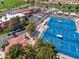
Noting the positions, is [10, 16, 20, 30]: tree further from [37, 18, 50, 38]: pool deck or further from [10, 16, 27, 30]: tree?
[37, 18, 50, 38]: pool deck

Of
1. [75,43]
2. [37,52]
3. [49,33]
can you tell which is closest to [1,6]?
[49,33]

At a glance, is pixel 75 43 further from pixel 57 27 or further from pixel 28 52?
pixel 28 52

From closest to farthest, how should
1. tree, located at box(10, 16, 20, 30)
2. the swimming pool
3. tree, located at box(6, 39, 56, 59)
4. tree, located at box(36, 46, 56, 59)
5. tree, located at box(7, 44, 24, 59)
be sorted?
tree, located at box(36, 46, 56, 59) → tree, located at box(6, 39, 56, 59) → tree, located at box(7, 44, 24, 59) → the swimming pool → tree, located at box(10, 16, 20, 30)

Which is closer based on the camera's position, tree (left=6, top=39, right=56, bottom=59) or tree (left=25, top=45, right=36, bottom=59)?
tree (left=6, top=39, right=56, bottom=59)

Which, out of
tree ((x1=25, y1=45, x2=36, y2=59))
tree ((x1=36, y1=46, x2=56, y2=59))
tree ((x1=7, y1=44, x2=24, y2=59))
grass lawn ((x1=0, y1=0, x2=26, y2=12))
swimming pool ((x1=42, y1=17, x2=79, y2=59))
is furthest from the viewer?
grass lawn ((x1=0, y1=0, x2=26, y2=12))

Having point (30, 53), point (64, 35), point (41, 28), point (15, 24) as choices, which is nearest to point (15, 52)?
point (30, 53)

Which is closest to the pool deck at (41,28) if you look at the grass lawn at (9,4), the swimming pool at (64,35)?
the swimming pool at (64,35)

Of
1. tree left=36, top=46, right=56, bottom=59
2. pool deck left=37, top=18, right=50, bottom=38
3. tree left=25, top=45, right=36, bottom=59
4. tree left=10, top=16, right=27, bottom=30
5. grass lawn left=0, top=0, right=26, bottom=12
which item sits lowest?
grass lawn left=0, top=0, right=26, bottom=12

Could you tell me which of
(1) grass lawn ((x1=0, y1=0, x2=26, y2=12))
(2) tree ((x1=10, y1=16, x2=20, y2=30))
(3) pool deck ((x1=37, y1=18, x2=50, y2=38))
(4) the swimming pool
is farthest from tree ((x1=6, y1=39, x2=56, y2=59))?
(1) grass lawn ((x1=0, y1=0, x2=26, y2=12))
